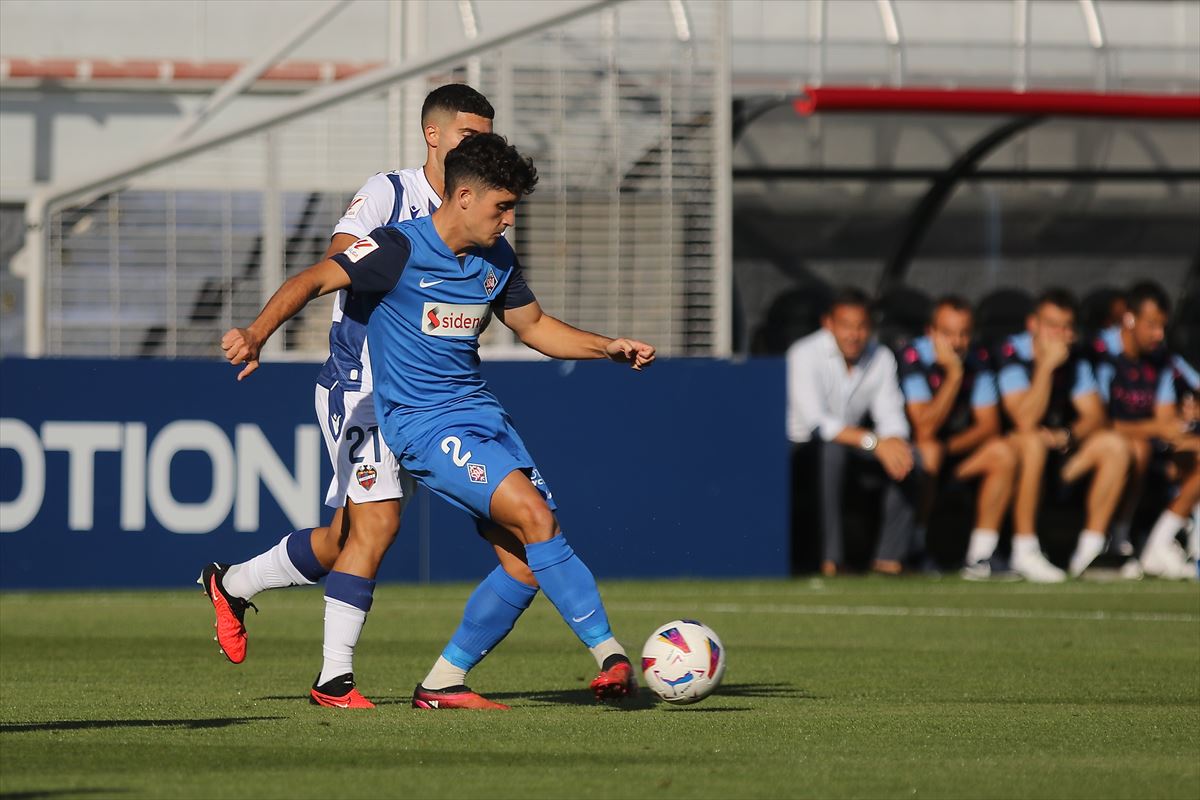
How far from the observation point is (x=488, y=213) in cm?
648

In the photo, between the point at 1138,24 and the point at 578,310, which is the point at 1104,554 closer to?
the point at 578,310

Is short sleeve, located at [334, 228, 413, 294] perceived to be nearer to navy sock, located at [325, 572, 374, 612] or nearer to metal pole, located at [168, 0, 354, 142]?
navy sock, located at [325, 572, 374, 612]

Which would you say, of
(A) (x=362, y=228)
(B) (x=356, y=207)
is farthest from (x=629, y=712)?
(B) (x=356, y=207)

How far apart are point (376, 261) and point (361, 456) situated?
72 centimetres

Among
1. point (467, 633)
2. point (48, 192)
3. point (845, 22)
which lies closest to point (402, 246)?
point (467, 633)

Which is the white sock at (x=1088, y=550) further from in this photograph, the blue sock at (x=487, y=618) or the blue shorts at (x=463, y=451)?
the blue shorts at (x=463, y=451)

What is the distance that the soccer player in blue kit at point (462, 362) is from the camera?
6.41m

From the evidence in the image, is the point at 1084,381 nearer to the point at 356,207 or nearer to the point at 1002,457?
the point at 1002,457

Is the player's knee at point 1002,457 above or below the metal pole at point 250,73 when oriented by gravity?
below

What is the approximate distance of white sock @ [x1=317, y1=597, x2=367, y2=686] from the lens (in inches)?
262

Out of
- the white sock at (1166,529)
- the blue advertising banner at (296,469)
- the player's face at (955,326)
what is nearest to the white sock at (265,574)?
the blue advertising banner at (296,469)

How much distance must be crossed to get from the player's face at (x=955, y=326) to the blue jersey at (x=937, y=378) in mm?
123

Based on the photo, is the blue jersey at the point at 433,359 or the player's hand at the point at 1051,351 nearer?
the blue jersey at the point at 433,359

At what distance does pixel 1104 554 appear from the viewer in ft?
50.0
